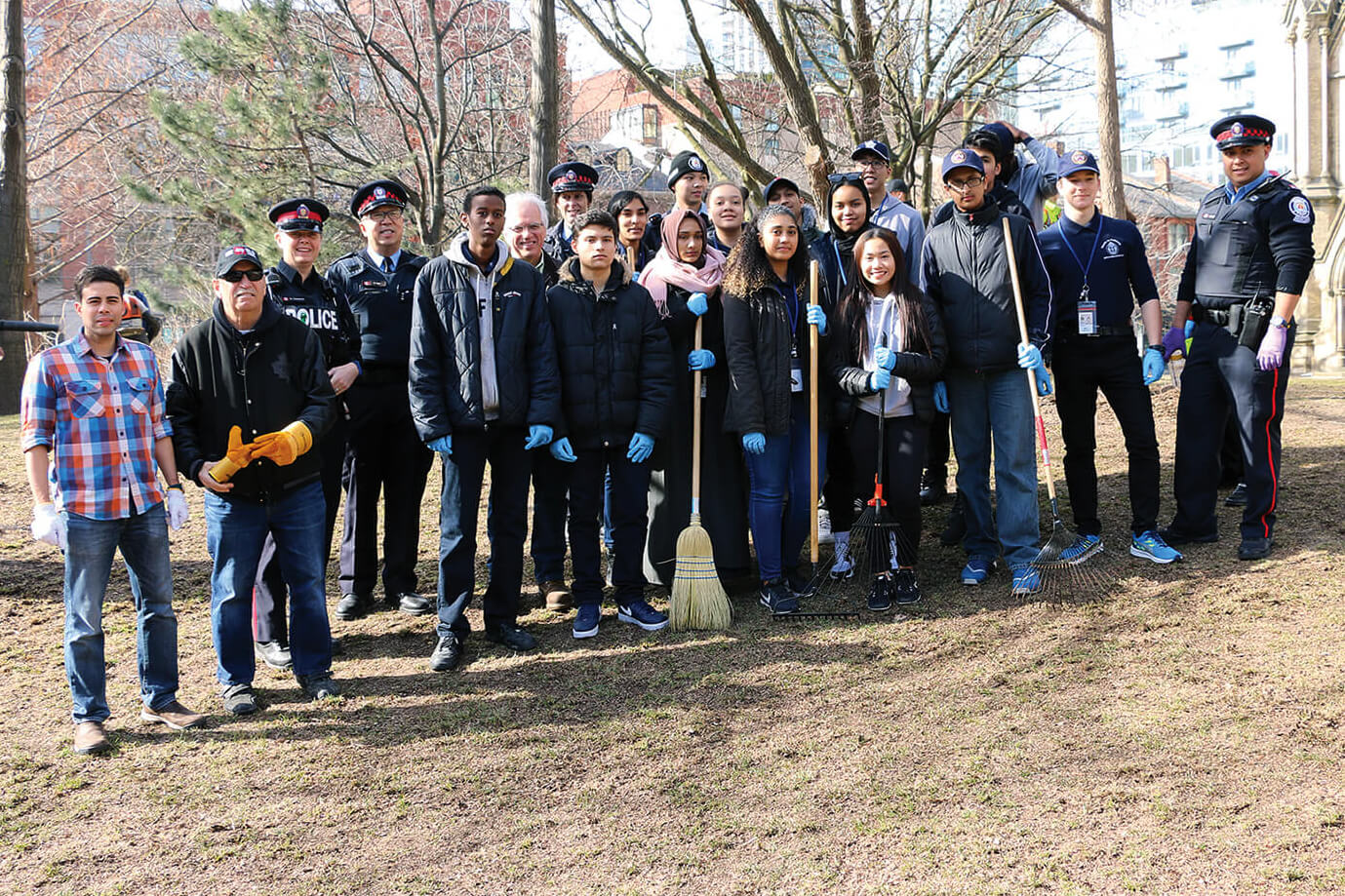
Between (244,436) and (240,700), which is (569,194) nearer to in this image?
(244,436)

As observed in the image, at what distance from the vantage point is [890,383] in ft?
18.9

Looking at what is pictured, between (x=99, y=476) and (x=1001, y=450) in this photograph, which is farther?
(x=1001, y=450)

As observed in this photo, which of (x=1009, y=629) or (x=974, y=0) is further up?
(x=974, y=0)

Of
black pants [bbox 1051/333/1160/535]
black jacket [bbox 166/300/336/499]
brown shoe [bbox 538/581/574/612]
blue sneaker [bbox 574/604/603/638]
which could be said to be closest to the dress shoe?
blue sneaker [bbox 574/604/603/638]

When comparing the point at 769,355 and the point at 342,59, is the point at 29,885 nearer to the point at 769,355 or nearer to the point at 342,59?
the point at 769,355

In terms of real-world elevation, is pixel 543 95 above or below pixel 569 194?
above

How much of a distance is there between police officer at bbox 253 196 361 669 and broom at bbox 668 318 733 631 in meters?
1.76

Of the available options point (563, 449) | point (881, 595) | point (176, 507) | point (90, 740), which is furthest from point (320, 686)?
point (881, 595)

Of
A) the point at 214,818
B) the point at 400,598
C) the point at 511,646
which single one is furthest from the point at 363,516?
the point at 214,818

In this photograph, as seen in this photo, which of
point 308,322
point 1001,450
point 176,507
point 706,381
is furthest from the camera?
point 706,381

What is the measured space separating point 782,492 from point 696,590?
2.42 ft

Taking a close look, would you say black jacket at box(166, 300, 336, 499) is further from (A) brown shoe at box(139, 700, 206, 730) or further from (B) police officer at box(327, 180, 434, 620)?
(B) police officer at box(327, 180, 434, 620)

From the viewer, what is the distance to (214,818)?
154 inches

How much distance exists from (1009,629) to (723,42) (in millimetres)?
10507
